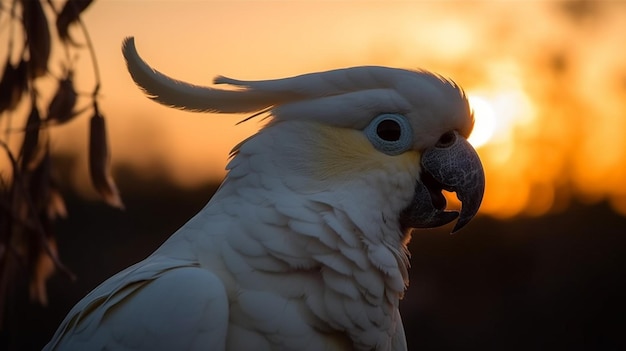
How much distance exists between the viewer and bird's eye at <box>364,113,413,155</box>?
8.49 feet

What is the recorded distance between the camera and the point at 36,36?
2973 mm

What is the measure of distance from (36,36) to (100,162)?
0.42 meters

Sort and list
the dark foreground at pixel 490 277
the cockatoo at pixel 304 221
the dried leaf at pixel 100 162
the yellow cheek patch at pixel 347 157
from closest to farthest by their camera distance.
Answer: the cockatoo at pixel 304 221 → the yellow cheek patch at pixel 347 157 → the dried leaf at pixel 100 162 → the dark foreground at pixel 490 277

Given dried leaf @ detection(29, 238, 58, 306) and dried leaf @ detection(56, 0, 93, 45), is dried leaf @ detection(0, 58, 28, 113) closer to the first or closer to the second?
dried leaf @ detection(56, 0, 93, 45)

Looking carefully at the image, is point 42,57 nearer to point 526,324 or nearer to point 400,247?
point 400,247

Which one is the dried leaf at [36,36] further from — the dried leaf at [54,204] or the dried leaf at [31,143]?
the dried leaf at [54,204]

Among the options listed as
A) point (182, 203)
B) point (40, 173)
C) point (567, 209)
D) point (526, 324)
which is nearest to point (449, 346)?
point (526, 324)

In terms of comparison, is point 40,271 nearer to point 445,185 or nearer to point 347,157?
point 347,157

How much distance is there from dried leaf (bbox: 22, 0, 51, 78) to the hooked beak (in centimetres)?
112

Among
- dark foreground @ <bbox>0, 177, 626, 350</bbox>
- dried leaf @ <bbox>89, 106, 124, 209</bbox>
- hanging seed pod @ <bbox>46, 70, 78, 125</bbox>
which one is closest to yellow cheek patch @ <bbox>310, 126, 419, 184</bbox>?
dried leaf @ <bbox>89, 106, 124, 209</bbox>

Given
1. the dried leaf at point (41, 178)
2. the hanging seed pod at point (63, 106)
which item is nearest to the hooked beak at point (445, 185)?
the hanging seed pod at point (63, 106)

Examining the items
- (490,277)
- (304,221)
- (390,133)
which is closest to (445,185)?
(390,133)

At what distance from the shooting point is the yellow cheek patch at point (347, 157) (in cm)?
255

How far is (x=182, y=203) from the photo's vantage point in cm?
1098
